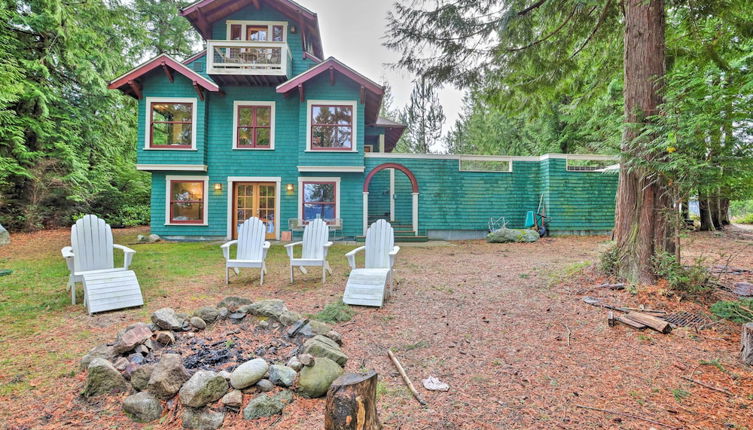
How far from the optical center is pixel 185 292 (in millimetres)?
4277

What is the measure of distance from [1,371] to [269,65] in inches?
359

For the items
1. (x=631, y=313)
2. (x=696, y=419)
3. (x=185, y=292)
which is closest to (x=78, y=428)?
(x=185, y=292)

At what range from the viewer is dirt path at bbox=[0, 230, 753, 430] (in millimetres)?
1752

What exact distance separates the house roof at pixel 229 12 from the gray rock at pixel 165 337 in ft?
34.1

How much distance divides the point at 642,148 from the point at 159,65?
11.5m

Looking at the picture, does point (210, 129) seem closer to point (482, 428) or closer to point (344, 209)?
point (344, 209)

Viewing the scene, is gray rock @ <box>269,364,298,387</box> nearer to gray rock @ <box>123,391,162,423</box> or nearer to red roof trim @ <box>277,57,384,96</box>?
gray rock @ <box>123,391,162,423</box>

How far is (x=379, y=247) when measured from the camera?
447cm

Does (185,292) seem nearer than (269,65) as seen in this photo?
Yes

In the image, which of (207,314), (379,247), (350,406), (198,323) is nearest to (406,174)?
(379,247)

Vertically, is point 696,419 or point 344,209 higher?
point 344,209

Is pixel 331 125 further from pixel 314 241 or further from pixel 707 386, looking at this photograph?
pixel 707 386

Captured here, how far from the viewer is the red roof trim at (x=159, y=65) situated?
9070mm

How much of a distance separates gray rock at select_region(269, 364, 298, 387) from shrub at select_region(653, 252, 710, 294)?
402 centimetres
